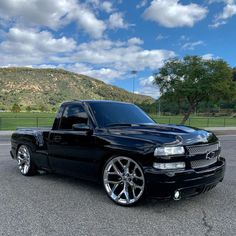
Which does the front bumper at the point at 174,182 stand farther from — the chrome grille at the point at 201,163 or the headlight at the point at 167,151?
the headlight at the point at 167,151

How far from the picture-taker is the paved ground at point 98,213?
407cm

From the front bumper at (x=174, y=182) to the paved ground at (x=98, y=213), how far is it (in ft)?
1.06

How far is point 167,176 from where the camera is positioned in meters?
4.52

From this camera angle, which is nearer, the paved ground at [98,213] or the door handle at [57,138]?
the paved ground at [98,213]

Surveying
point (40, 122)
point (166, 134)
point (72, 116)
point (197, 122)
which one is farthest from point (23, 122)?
point (166, 134)

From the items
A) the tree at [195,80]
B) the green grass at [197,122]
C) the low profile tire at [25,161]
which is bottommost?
the green grass at [197,122]

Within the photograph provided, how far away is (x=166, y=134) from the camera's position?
4840mm

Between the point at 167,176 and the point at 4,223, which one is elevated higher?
the point at 167,176

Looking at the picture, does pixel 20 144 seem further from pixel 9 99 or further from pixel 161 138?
pixel 9 99

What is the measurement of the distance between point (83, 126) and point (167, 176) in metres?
1.79

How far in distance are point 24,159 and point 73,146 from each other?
2.09 meters

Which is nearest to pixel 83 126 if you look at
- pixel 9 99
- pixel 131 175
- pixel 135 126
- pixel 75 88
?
pixel 135 126

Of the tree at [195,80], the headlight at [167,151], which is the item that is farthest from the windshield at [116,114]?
the tree at [195,80]

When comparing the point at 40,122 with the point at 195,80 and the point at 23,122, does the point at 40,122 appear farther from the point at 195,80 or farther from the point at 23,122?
the point at 195,80
